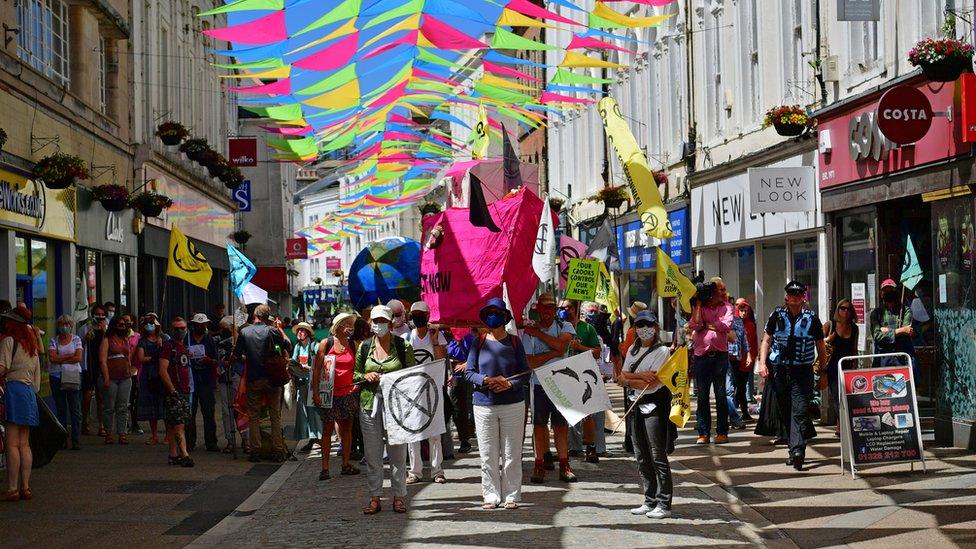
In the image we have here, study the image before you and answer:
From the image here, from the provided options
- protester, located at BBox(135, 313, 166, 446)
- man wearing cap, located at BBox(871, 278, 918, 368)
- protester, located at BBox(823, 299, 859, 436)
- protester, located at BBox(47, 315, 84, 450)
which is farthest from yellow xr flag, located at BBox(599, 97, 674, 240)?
protester, located at BBox(47, 315, 84, 450)

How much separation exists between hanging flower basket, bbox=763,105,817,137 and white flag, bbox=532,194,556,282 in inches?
236

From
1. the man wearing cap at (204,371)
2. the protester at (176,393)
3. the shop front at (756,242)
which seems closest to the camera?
the protester at (176,393)

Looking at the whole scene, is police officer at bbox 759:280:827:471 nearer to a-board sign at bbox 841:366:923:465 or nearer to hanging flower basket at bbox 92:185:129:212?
a-board sign at bbox 841:366:923:465

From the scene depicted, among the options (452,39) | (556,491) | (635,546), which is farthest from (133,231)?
(635,546)

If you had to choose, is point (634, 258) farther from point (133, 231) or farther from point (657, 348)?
point (657, 348)

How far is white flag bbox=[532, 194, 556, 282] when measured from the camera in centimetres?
1457

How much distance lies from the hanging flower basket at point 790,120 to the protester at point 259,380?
26.0ft

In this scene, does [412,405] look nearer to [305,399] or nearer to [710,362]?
[710,362]

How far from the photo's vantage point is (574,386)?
12.3m

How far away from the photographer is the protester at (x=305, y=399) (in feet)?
58.7

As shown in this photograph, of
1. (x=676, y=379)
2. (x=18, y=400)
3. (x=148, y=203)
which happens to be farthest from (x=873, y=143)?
(x=148, y=203)

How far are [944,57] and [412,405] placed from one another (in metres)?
6.36

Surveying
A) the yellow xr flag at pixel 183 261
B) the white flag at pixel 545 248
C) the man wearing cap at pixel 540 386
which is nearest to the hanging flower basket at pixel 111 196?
the yellow xr flag at pixel 183 261

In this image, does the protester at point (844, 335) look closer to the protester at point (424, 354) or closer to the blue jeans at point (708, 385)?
the blue jeans at point (708, 385)
